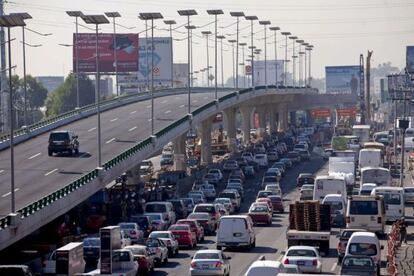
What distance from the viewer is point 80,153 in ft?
244

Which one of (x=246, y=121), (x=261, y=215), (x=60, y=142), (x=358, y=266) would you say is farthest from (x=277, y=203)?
(x=246, y=121)

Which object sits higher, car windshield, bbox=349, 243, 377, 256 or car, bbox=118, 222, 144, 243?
car windshield, bbox=349, 243, 377, 256

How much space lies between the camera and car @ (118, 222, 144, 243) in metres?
50.8

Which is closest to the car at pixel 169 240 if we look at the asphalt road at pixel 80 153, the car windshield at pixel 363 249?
the asphalt road at pixel 80 153

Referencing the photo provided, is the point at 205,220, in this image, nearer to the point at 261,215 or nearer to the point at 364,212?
the point at 261,215

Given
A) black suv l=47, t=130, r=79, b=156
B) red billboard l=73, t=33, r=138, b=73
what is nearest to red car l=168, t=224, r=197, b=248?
black suv l=47, t=130, r=79, b=156

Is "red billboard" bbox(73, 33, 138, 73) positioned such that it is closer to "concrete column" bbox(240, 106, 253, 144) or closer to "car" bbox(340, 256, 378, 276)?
"concrete column" bbox(240, 106, 253, 144)

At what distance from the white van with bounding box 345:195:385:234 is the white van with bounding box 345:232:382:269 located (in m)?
10.9

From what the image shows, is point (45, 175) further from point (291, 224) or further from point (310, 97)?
point (310, 97)

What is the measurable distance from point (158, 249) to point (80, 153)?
1159 inches

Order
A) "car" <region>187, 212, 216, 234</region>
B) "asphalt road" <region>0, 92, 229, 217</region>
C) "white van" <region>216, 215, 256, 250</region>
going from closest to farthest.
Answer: "white van" <region>216, 215, 256, 250</region> → "car" <region>187, 212, 216, 234</region> → "asphalt road" <region>0, 92, 229, 217</region>

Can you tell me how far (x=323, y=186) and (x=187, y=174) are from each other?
32.7m

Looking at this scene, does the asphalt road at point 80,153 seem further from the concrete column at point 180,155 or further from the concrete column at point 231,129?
the concrete column at point 231,129

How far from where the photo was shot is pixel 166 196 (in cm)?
7681
